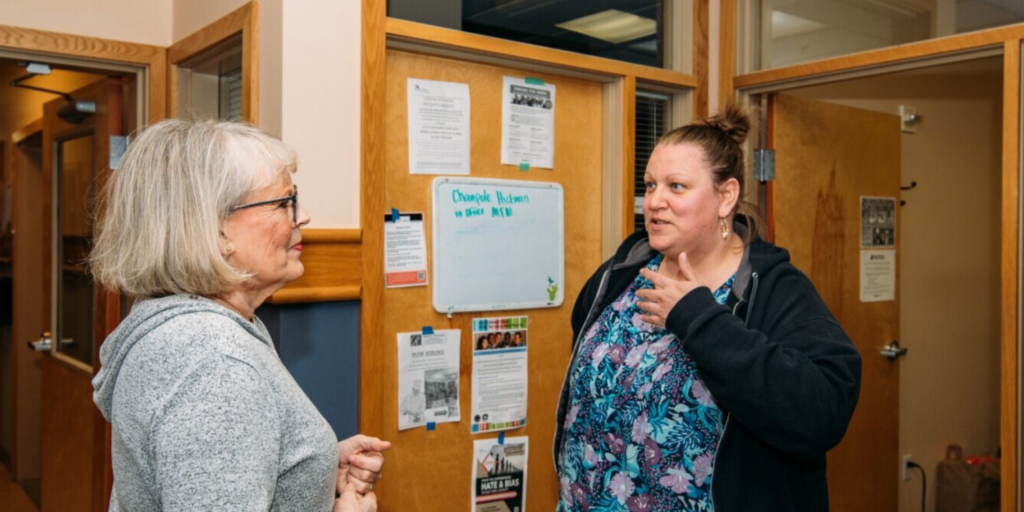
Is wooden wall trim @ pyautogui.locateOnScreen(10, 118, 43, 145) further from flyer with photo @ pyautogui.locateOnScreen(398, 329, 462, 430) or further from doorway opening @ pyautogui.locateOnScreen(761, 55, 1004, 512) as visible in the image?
doorway opening @ pyautogui.locateOnScreen(761, 55, 1004, 512)

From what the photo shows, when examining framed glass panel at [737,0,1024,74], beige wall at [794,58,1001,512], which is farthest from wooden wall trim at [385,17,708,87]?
beige wall at [794,58,1001,512]

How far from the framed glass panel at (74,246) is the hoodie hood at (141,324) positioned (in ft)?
6.26

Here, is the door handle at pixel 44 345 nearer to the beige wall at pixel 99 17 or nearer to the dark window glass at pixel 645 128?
the beige wall at pixel 99 17

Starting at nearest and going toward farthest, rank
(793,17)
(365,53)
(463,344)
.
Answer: (365,53) → (463,344) → (793,17)

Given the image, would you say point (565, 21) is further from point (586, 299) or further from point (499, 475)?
point (499, 475)

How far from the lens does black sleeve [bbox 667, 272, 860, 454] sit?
1401mm

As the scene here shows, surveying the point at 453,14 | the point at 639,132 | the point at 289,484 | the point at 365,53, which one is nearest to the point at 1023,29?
the point at 639,132

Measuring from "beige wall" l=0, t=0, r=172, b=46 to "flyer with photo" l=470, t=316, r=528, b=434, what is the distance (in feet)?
4.45

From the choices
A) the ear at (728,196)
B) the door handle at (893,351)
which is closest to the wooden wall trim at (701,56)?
the ear at (728,196)

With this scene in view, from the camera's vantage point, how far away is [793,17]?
2.77 meters

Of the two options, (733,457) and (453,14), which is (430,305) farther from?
(733,457)

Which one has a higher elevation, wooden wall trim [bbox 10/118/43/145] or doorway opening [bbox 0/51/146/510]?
wooden wall trim [bbox 10/118/43/145]

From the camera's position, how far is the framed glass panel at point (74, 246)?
2.95 m

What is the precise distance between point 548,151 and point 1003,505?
1644mm
